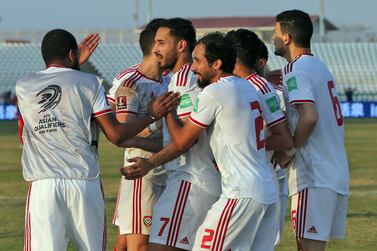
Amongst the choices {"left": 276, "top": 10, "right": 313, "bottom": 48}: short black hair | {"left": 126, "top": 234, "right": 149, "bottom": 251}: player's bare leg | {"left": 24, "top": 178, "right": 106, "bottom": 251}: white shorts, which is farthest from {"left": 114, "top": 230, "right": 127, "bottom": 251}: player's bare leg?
{"left": 276, "top": 10, "right": 313, "bottom": 48}: short black hair

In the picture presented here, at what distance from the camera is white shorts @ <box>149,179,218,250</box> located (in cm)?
831

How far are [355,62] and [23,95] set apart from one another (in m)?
70.8

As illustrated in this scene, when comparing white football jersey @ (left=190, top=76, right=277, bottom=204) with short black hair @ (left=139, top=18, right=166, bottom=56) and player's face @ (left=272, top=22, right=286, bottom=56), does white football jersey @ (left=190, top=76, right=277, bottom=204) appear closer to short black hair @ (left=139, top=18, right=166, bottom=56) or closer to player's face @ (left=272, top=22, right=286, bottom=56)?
player's face @ (left=272, top=22, right=286, bottom=56)

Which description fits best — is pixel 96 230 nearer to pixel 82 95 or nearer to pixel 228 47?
pixel 82 95

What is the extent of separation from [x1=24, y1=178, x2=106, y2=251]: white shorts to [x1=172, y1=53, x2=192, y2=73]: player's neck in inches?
46.6

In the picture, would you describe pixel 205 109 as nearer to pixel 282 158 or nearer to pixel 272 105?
pixel 272 105

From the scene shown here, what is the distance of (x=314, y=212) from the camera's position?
878 centimetres

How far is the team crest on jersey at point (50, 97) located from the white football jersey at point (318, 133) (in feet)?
5.99

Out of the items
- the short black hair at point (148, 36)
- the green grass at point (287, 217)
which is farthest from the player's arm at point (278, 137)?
the green grass at point (287, 217)

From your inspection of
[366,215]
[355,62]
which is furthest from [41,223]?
[355,62]

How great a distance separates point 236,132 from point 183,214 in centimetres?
87

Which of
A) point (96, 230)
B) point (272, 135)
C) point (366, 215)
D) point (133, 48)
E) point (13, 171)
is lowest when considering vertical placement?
point (133, 48)

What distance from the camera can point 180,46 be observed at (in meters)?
8.74

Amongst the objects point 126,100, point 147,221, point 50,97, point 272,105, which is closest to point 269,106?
point 272,105
